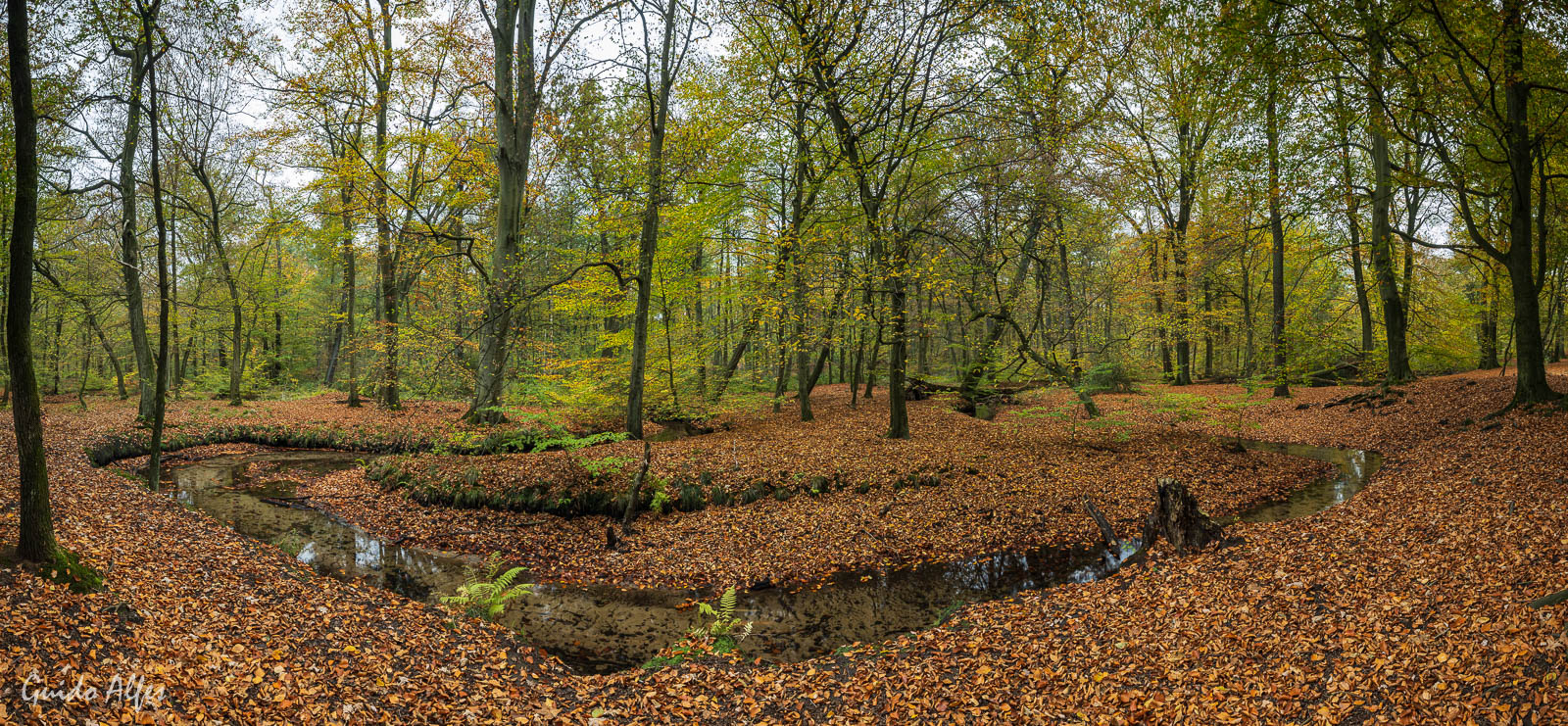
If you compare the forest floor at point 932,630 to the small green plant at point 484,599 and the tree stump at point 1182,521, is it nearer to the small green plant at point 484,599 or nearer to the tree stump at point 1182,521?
the small green plant at point 484,599

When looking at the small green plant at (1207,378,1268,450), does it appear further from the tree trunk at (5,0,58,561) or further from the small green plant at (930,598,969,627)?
the tree trunk at (5,0,58,561)

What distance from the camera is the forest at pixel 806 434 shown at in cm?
440

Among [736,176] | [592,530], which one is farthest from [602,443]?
[736,176]

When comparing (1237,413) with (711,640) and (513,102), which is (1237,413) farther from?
(513,102)

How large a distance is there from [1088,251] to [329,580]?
2738 cm

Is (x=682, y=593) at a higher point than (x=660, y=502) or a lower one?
lower

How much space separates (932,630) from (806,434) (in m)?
7.70

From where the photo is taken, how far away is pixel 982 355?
15414mm

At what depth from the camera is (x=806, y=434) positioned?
44.3 feet

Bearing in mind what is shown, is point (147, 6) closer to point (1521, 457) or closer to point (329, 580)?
point (329, 580)

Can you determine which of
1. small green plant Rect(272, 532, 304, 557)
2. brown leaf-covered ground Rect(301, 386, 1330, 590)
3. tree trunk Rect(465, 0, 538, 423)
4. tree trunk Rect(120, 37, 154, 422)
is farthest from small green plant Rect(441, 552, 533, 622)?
tree trunk Rect(120, 37, 154, 422)

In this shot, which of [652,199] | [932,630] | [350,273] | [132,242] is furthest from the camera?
[350,273]

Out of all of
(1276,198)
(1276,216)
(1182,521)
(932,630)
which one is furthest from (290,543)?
(1276,216)

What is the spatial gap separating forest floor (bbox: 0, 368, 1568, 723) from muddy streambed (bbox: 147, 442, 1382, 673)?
1.45 ft
